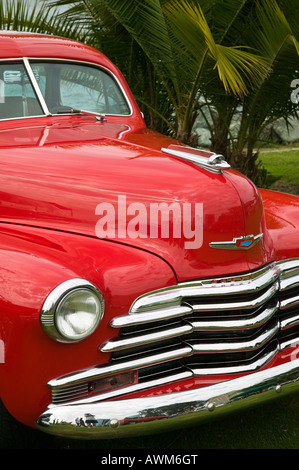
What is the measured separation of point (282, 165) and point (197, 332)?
26.2ft

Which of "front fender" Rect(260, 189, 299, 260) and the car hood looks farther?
"front fender" Rect(260, 189, 299, 260)

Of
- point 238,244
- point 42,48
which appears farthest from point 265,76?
point 238,244

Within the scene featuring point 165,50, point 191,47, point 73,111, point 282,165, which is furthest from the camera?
point 282,165

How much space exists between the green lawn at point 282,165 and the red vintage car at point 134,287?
187 inches

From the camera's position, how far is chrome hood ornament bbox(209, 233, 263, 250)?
8.02 feet

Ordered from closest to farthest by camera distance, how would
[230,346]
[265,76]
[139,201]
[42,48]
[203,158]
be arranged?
[230,346] → [139,201] → [203,158] → [42,48] → [265,76]

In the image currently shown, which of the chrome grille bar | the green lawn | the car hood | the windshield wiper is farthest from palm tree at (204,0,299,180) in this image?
the chrome grille bar

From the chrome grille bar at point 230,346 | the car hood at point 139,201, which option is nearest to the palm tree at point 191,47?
the car hood at point 139,201

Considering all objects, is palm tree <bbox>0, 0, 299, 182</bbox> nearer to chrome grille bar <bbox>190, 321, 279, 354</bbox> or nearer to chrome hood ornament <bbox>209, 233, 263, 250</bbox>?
chrome hood ornament <bbox>209, 233, 263, 250</bbox>

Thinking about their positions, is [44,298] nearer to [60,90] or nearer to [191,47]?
[60,90]

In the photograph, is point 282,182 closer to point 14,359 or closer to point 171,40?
point 171,40

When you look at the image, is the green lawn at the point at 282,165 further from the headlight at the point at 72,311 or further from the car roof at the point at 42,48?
the headlight at the point at 72,311

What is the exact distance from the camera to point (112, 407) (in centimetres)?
206

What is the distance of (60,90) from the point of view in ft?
11.2
